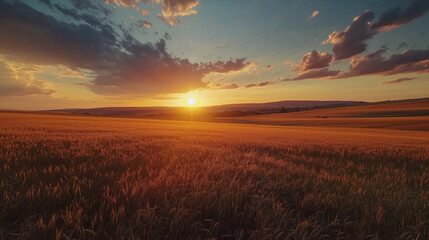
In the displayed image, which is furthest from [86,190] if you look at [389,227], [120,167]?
[389,227]

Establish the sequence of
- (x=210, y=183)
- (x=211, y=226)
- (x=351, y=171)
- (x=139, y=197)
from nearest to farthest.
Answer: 1. (x=211, y=226)
2. (x=139, y=197)
3. (x=210, y=183)
4. (x=351, y=171)

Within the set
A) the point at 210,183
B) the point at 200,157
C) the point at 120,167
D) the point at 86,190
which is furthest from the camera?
the point at 200,157

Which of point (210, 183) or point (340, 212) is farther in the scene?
point (210, 183)

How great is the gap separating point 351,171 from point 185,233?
4163 millimetres

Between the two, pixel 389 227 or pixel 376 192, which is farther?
pixel 376 192

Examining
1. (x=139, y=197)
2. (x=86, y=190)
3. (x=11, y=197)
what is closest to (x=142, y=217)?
(x=139, y=197)

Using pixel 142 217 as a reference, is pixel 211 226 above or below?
below

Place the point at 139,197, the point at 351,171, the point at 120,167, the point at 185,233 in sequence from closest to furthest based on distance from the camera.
Result: the point at 185,233 → the point at 139,197 → the point at 120,167 → the point at 351,171

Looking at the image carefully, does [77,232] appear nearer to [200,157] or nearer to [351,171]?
[200,157]

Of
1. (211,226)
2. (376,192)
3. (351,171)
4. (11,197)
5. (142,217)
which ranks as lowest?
(351,171)

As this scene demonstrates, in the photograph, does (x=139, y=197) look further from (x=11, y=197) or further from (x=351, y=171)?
(x=351, y=171)

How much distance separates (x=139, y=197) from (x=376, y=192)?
10.1ft

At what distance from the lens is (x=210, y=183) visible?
7.37 ft

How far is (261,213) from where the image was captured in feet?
5.11
